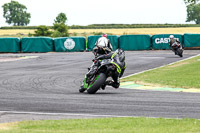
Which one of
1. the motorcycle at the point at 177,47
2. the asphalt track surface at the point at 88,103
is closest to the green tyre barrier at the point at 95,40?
the motorcycle at the point at 177,47

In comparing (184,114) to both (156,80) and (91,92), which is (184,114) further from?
(156,80)

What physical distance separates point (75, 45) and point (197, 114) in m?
38.3

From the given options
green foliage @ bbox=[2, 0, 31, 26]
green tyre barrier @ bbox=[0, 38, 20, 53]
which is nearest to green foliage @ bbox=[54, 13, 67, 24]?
green foliage @ bbox=[2, 0, 31, 26]

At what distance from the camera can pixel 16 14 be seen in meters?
188

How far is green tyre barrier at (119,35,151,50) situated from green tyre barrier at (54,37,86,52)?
397 centimetres

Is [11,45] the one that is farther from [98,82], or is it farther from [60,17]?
[60,17]

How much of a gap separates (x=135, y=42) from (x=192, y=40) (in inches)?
222

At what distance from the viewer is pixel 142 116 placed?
9688 mm

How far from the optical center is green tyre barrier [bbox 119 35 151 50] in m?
46.9

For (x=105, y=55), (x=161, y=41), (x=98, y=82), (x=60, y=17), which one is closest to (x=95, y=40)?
(x=161, y=41)

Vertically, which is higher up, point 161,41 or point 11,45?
point 161,41

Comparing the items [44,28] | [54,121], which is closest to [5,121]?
[54,121]

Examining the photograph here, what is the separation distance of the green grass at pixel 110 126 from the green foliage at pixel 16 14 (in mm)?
181434

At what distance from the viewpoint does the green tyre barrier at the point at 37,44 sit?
47.8m
